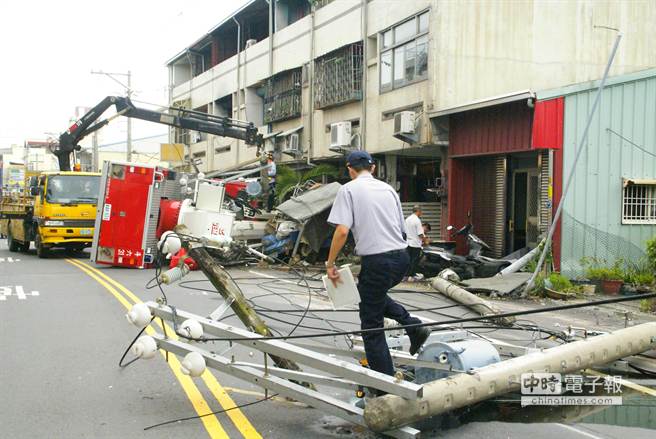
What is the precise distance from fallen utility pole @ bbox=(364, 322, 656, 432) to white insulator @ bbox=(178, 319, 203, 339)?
6.29 feet

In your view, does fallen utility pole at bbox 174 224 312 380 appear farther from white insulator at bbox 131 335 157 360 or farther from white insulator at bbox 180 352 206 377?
white insulator at bbox 131 335 157 360

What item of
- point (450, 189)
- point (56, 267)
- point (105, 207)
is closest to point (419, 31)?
point (450, 189)

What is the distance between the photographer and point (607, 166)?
51.5ft

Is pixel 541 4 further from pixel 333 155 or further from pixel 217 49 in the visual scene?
pixel 217 49

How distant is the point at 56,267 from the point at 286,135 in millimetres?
13566

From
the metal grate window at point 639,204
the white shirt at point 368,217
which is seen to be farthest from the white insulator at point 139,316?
the metal grate window at point 639,204

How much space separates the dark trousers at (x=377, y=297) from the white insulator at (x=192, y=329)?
145 cm

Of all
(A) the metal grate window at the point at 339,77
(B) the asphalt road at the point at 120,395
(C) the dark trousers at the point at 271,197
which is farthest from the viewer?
(A) the metal grate window at the point at 339,77

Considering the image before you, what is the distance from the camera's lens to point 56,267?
19.5 m

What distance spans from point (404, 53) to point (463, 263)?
900cm

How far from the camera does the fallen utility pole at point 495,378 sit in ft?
14.5

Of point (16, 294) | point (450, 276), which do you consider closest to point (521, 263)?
point (450, 276)

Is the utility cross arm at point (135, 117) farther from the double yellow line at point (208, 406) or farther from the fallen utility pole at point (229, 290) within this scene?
the fallen utility pole at point (229, 290)

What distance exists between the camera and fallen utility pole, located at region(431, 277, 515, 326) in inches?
448
